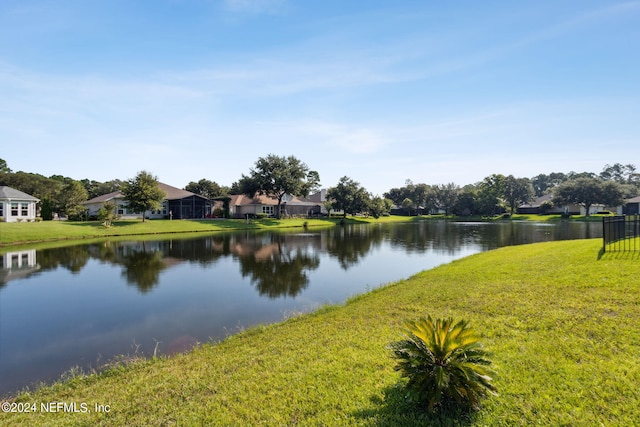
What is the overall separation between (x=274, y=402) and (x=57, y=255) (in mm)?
23666

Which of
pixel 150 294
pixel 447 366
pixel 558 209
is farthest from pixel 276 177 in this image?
pixel 558 209

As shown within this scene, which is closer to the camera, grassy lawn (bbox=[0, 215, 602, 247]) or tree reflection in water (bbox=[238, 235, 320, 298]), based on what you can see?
tree reflection in water (bbox=[238, 235, 320, 298])

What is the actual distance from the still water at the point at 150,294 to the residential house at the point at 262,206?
Answer: 36.1 metres

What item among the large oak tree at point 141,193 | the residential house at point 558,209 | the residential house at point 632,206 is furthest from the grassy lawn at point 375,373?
the residential house at point 558,209

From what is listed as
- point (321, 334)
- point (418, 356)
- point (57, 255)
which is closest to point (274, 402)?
point (418, 356)

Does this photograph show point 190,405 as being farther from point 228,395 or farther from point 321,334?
point 321,334

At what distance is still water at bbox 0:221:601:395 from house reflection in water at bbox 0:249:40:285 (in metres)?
0.06

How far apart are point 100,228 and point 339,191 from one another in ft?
132

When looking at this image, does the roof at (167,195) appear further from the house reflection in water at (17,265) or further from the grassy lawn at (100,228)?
the house reflection in water at (17,265)

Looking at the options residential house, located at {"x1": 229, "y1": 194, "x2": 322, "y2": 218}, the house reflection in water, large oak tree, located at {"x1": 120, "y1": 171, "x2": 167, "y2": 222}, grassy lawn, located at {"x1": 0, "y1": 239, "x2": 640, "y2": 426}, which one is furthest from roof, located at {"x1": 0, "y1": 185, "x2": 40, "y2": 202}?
grassy lawn, located at {"x1": 0, "y1": 239, "x2": 640, "y2": 426}

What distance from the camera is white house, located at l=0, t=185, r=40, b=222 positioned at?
36812mm

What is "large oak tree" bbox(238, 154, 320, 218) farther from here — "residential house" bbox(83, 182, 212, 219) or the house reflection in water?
the house reflection in water

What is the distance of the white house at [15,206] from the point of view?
121 ft

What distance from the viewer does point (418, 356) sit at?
12.1ft
